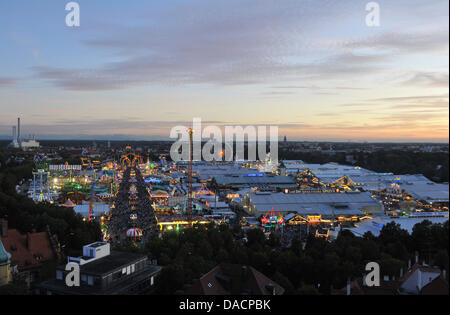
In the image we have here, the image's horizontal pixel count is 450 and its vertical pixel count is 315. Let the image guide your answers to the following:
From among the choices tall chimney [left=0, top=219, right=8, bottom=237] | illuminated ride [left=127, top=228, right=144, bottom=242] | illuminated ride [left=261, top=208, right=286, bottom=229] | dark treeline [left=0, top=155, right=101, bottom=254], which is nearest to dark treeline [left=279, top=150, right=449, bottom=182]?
illuminated ride [left=261, top=208, right=286, bottom=229]

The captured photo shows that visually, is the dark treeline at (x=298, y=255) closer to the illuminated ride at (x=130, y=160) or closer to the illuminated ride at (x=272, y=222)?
the illuminated ride at (x=272, y=222)

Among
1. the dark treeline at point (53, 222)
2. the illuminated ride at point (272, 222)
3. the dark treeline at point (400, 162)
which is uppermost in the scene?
the dark treeline at point (400, 162)

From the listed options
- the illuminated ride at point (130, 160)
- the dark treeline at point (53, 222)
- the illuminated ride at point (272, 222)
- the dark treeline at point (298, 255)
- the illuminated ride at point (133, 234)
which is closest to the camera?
the dark treeline at point (298, 255)

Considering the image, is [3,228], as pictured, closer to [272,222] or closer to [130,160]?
[272,222]

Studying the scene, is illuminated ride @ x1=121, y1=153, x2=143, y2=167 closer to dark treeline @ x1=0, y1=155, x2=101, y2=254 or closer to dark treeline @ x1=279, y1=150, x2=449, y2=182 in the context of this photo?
dark treeline @ x1=279, y1=150, x2=449, y2=182

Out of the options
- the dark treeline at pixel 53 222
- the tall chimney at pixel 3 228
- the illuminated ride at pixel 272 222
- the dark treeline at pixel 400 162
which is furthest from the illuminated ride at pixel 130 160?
the tall chimney at pixel 3 228

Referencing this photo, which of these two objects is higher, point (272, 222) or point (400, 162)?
point (400, 162)

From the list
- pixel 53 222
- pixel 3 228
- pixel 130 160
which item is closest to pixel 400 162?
pixel 53 222

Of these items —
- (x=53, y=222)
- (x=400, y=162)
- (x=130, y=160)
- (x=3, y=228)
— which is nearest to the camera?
(x=3, y=228)
